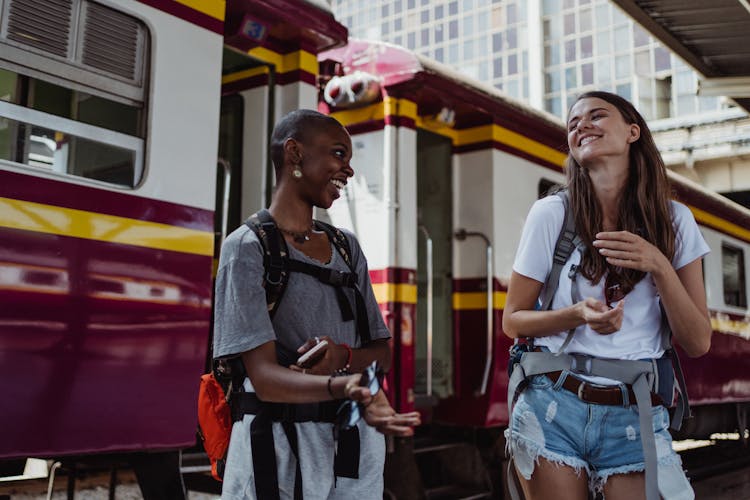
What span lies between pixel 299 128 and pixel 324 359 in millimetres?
555

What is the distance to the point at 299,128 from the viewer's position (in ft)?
6.02

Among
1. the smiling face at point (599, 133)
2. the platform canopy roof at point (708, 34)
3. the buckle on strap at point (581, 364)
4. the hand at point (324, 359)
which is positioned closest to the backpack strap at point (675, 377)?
the buckle on strap at point (581, 364)

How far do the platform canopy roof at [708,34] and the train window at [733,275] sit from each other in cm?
259

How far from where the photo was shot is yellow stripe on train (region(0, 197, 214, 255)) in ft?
8.84

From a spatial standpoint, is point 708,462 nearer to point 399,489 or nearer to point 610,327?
point 399,489

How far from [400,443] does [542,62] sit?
49973 mm

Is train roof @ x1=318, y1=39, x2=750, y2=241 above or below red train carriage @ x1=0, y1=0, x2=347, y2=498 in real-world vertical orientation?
above

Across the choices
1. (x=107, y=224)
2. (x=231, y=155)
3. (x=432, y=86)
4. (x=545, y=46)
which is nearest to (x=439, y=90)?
(x=432, y=86)

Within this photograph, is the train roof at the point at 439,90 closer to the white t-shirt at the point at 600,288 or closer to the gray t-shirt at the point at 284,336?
the white t-shirt at the point at 600,288

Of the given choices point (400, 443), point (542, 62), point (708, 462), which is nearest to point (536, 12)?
point (542, 62)

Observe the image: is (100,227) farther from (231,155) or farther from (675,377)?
(675,377)

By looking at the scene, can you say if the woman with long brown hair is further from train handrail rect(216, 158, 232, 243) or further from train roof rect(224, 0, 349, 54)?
train handrail rect(216, 158, 232, 243)

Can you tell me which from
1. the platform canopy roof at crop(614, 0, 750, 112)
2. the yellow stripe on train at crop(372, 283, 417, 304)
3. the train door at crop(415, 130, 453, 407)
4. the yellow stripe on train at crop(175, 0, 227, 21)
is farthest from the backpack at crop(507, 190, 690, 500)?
the platform canopy roof at crop(614, 0, 750, 112)

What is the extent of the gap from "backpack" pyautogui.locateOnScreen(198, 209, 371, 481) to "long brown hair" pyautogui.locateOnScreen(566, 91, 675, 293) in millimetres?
605
